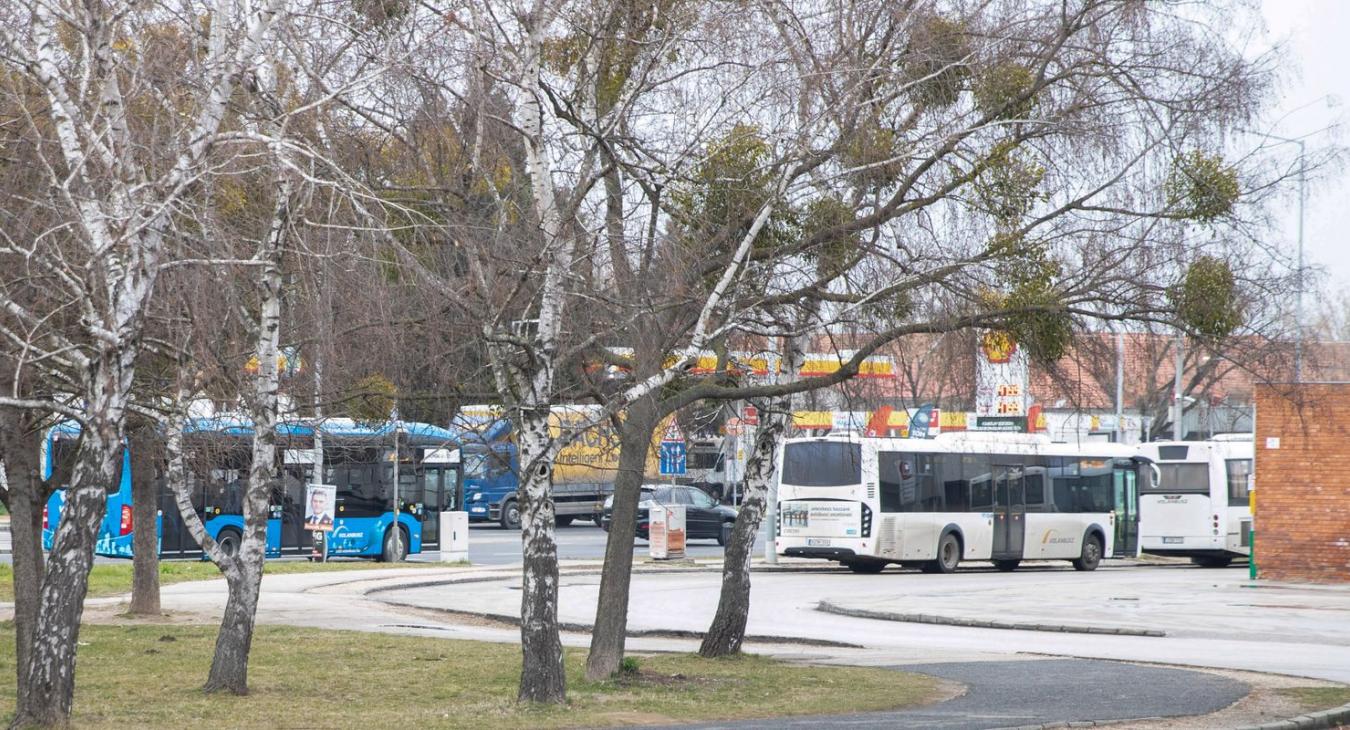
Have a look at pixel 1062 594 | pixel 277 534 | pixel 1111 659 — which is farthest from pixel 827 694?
pixel 277 534

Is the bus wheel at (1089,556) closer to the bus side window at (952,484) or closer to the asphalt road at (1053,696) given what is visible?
the bus side window at (952,484)

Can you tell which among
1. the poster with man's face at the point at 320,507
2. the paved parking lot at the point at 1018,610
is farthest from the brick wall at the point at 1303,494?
the poster with man's face at the point at 320,507

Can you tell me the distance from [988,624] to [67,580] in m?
15.0

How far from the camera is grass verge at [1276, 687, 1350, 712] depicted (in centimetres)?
1297

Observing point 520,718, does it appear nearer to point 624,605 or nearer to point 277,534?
point 624,605

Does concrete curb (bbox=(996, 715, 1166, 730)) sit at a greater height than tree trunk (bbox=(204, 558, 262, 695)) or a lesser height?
lesser

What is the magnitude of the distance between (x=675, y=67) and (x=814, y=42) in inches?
49.7

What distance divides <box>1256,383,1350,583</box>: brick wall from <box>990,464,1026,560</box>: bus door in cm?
624

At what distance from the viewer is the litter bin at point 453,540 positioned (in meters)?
36.1

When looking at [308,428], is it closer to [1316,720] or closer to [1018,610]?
[1316,720]

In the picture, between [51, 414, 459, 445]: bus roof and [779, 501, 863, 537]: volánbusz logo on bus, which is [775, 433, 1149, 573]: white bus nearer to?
[779, 501, 863, 537]: volánbusz logo on bus

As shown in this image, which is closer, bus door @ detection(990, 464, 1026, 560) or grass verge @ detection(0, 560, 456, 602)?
grass verge @ detection(0, 560, 456, 602)

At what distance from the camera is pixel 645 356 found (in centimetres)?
1297

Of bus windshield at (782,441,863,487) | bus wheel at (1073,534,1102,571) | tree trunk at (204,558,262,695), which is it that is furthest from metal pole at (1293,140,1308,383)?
bus wheel at (1073,534,1102,571)
